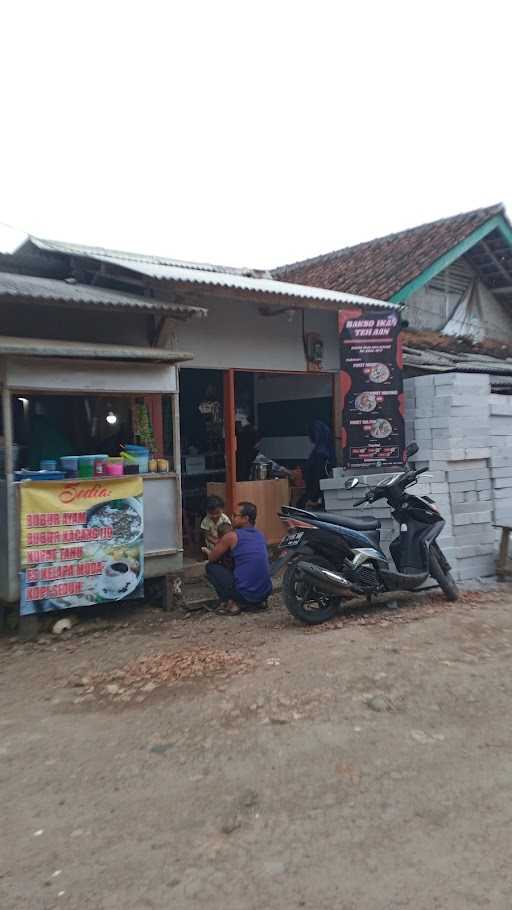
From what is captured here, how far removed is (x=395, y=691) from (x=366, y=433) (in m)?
4.39

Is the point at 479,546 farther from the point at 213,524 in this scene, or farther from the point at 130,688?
the point at 130,688

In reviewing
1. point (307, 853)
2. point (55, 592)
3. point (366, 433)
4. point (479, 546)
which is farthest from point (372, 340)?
point (307, 853)

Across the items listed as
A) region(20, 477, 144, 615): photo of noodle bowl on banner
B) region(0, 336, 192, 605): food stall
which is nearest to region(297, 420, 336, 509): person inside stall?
region(0, 336, 192, 605): food stall

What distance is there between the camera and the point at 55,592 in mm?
5828

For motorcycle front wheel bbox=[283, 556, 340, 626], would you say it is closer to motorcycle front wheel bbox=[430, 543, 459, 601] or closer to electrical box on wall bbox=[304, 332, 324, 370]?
motorcycle front wheel bbox=[430, 543, 459, 601]

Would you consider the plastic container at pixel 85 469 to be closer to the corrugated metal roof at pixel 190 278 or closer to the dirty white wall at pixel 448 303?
the corrugated metal roof at pixel 190 278

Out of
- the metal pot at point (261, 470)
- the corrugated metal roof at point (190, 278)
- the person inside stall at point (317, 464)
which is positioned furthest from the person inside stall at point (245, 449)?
the corrugated metal roof at point (190, 278)

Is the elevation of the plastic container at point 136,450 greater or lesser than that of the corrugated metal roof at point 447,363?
lesser

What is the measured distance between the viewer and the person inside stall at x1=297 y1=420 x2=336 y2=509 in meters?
9.02

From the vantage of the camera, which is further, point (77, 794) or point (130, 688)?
point (130, 688)

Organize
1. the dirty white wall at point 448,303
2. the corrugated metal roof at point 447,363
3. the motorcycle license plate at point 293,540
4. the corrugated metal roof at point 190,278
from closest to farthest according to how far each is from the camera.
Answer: the motorcycle license plate at point 293,540 < the corrugated metal roof at point 190,278 < the corrugated metal roof at point 447,363 < the dirty white wall at point 448,303

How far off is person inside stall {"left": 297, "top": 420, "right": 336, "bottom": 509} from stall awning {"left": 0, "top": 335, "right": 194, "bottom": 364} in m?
2.93

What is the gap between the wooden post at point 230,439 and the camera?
8.21 m

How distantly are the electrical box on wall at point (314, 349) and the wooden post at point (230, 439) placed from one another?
3.94 feet
